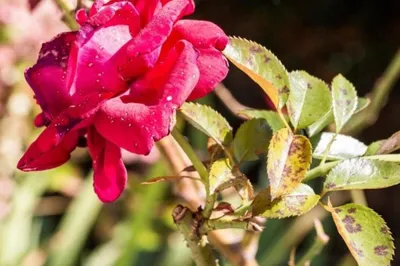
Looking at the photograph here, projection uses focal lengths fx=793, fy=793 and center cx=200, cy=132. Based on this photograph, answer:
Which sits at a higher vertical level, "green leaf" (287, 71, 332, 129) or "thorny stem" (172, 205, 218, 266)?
"green leaf" (287, 71, 332, 129)

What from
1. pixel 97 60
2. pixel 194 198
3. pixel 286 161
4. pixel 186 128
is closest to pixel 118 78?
pixel 97 60

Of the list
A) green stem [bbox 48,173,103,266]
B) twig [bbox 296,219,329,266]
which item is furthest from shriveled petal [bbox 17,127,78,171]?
green stem [bbox 48,173,103,266]

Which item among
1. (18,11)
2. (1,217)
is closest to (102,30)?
(18,11)

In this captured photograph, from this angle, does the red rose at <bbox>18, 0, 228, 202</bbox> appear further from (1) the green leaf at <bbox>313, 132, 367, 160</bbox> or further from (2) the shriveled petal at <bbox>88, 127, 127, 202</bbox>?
(1) the green leaf at <bbox>313, 132, 367, 160</bbox>

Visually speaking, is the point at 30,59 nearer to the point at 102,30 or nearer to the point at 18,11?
the point at 18,11

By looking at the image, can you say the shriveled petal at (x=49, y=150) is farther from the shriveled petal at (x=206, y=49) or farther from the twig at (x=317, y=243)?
the twig at (x=317, y=243)

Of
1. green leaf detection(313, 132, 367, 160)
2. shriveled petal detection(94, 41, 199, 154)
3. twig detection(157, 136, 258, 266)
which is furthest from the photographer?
twig detection(157, 136, 258, 266)

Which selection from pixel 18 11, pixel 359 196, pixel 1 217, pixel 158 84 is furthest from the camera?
pixel 1 217
